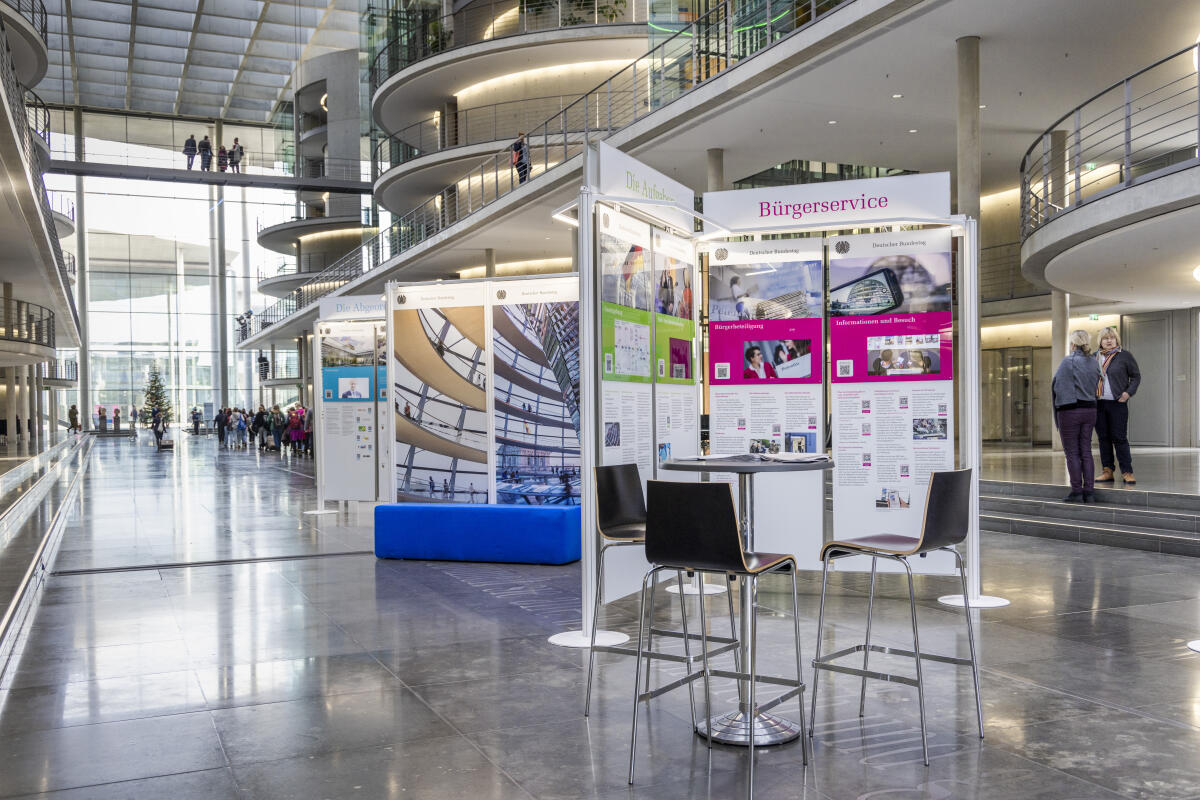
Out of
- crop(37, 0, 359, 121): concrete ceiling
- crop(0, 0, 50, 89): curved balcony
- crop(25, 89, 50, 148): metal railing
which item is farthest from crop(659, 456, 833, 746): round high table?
crop(37, 0, 359, 121): concrete ceiling

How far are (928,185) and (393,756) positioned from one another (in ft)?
15.4

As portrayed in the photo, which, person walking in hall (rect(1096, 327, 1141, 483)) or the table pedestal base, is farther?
person walking in hall (rect(1096, 327, 1141, 483))

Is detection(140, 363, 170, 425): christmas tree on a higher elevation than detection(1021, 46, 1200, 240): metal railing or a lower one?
lower

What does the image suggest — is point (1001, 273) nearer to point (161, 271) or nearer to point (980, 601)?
point (980, 601)

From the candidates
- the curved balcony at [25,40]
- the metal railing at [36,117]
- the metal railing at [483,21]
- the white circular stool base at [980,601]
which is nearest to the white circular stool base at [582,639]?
the white circular stool base at [980,601]

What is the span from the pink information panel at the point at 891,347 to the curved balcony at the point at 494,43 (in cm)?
1744

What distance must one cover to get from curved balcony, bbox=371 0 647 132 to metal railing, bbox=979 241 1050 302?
9.08 m

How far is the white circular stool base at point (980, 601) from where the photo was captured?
618cm

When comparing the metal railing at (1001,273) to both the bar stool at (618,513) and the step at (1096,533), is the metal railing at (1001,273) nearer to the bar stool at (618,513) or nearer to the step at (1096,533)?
the step at (1096,533)

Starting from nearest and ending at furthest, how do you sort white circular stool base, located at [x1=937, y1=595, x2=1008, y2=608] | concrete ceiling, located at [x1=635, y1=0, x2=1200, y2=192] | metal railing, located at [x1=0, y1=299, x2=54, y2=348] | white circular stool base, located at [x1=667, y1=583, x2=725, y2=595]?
white circular stool base, located at [x1=937, y1=595, x2=1008, y2=608], white circular stool base, located at [x1=667, y1=583, x2=725, y2=595], concrete ceiling, located at [x1=635, y1=0, x2=1200, y2=192], metal railing, located at [x1=0, y1=299, x2=54, y2=348]

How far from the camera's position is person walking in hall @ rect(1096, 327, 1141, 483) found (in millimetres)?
9844

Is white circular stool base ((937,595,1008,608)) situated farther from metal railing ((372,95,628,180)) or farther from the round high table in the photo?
metal railing ((372,95,628,180))

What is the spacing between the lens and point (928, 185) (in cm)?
620

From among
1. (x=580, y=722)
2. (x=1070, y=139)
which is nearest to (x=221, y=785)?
(x=580, y=722)
